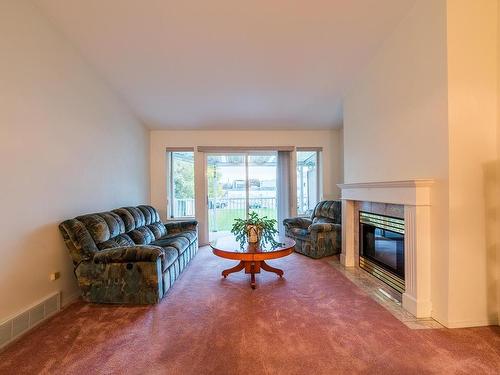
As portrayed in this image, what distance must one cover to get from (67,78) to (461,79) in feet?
12.1

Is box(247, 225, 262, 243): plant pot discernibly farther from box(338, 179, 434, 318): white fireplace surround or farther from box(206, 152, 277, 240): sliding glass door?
box(206, 152, 277, 240): sliding glass door

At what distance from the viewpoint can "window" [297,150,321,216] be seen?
5473 millimetres

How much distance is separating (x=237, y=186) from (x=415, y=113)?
11.9ft

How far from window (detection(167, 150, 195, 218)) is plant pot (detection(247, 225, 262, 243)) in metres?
2.46

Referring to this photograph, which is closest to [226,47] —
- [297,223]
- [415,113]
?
[415,113]

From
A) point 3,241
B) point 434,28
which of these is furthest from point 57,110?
point 434,28

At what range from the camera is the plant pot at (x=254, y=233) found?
3.12 m

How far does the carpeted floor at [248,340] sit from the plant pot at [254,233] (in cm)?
68

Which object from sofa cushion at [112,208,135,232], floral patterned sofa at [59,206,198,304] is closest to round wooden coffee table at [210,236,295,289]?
floral patterned sofa at [59,206,198,304]

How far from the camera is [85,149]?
117 inches

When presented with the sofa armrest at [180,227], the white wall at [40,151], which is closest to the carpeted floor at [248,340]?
the white wall at [40,151]

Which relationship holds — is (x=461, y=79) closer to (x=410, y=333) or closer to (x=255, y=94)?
(x=410, y=333)

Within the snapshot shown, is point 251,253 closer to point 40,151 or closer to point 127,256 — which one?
point 127,256

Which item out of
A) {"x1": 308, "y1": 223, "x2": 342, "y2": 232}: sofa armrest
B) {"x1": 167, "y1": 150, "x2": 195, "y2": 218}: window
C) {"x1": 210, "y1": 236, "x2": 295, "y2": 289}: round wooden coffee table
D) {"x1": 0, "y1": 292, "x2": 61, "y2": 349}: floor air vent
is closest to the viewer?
{"x1": 0, "y1": 292, "x2": 61, "y2": 349}: floor air vent
